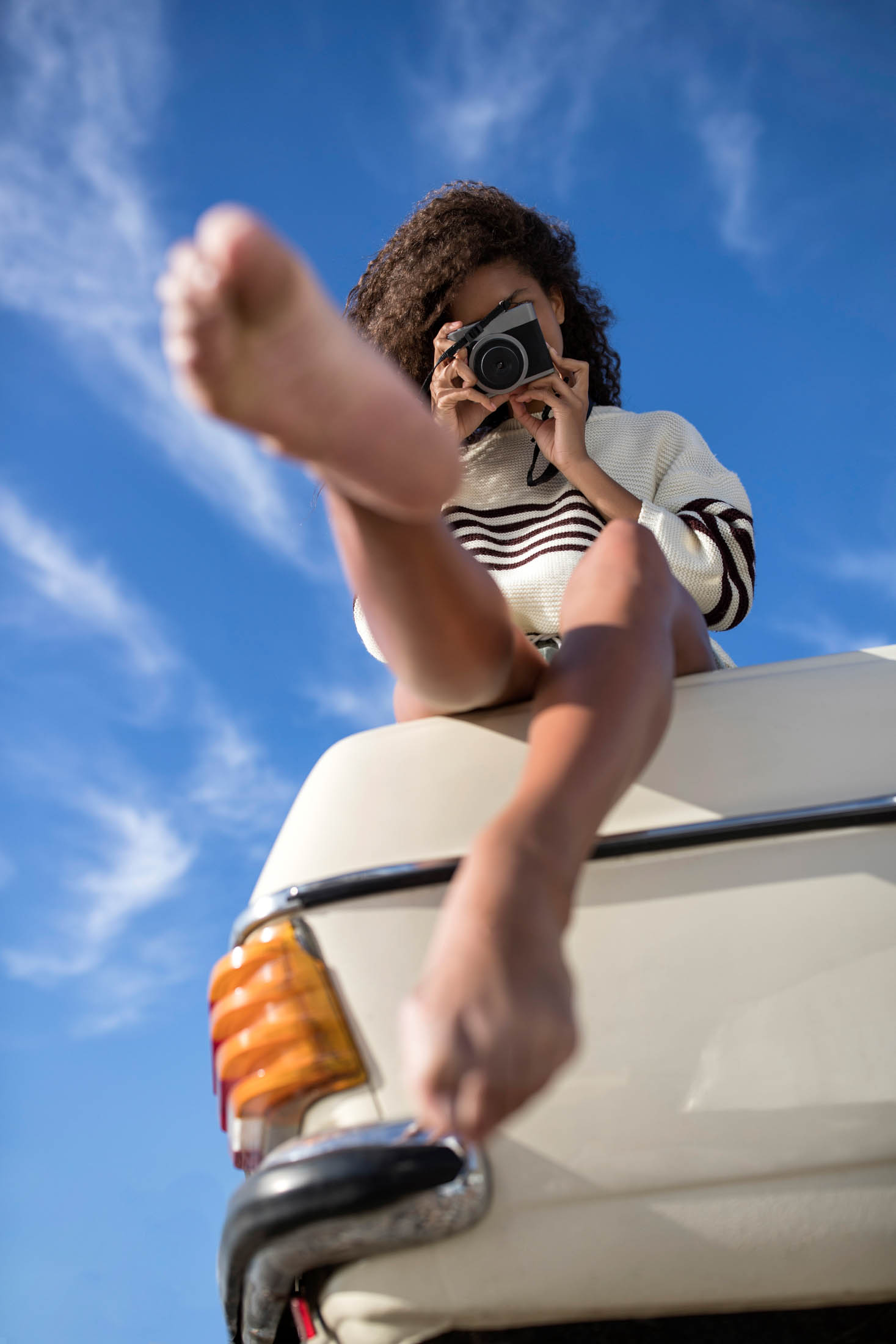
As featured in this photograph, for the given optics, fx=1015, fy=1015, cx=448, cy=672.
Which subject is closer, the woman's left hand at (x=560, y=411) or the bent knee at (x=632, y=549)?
the bent knee at (x=632, y=549)

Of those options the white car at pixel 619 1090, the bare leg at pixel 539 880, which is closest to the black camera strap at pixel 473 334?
the bare leg at pixel 539 880

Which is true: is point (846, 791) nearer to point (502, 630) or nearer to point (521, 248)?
point (502, 630)

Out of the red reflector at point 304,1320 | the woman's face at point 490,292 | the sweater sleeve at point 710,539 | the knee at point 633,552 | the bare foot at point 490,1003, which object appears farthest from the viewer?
the woman's face at point 490,292

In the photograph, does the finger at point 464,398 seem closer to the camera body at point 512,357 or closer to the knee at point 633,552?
the camera body at point 512,357

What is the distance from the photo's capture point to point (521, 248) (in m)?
2.08

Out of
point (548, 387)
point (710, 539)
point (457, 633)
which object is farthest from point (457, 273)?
point (457, 633)

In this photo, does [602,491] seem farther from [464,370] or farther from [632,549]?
[632,549]

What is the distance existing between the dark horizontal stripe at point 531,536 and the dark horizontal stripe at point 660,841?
2.87 ft

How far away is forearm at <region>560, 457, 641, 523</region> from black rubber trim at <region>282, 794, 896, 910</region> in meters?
0.83

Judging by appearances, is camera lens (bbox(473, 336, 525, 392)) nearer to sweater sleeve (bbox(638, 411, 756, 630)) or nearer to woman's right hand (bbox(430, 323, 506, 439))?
woman's right hand (bbox(430, 323, 506, 439))

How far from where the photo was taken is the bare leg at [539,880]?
55 centimetres

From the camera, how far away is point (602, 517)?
171cm

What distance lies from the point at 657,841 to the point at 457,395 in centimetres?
114

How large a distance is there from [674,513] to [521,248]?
0.77m
